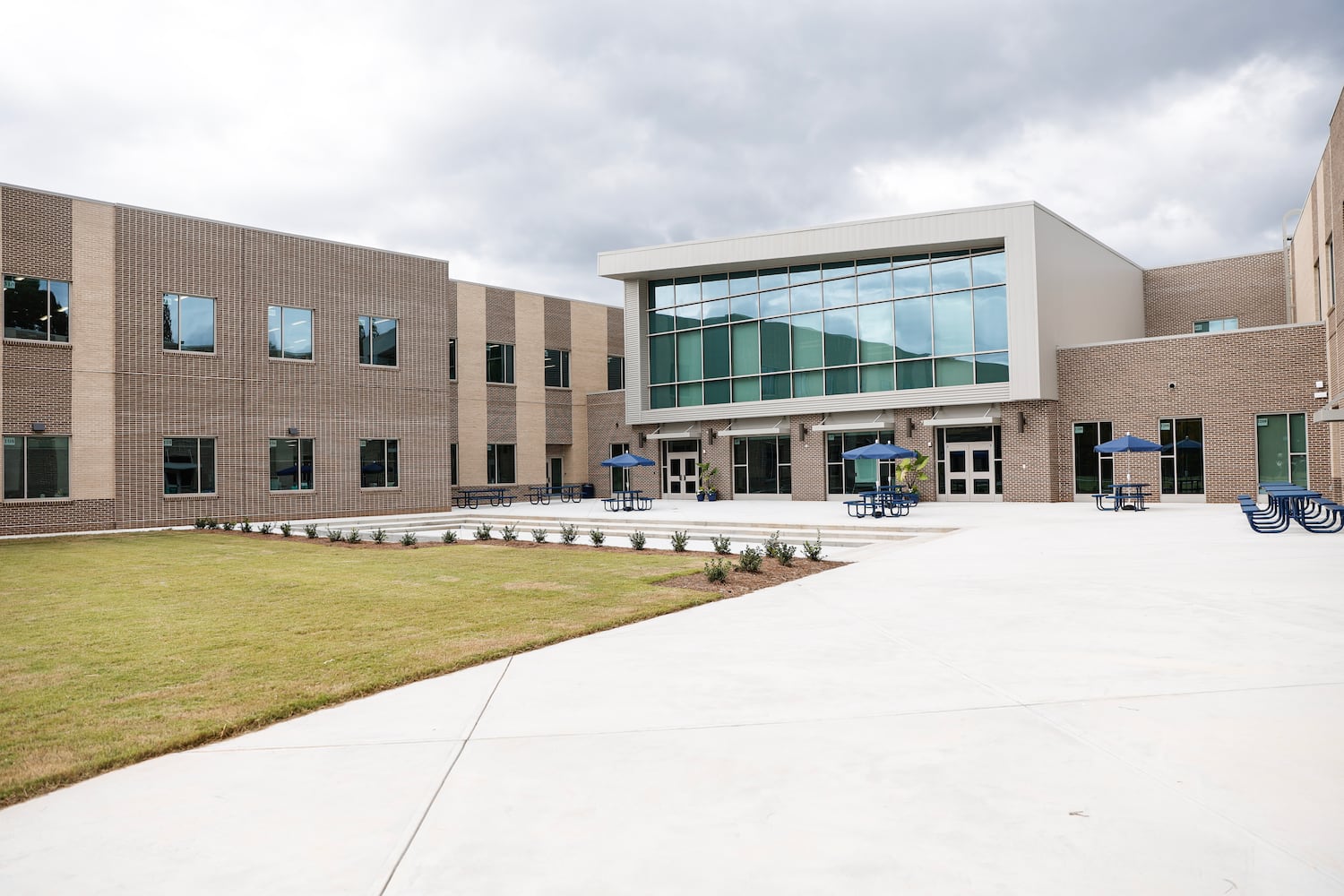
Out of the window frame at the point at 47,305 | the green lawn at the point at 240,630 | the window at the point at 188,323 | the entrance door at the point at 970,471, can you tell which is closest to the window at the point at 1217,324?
the entrance door at the point at 970,471

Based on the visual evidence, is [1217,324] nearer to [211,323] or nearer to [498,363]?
[498,363]

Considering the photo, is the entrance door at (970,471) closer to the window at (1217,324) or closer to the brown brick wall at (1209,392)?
the brown brick wall at (1209,392)

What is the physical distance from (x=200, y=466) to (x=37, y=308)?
18.5 ft

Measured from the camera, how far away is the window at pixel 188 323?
2438cm

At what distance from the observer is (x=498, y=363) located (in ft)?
120

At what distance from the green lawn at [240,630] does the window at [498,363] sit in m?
20.8

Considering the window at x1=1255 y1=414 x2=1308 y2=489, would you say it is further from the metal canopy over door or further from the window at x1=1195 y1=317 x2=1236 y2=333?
the metal canopy over door

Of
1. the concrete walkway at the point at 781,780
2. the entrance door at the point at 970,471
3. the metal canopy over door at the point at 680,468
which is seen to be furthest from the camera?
the metal canopy over door at the point at 680,468

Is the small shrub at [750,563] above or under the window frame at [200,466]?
under

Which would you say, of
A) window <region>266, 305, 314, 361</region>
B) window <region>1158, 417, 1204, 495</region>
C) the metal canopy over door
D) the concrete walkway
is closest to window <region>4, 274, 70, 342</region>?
window <region>266, 305, 314, 361</region>

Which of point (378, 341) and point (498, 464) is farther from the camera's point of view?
point (498, 464)

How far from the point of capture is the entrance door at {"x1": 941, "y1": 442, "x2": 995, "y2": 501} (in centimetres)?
2930

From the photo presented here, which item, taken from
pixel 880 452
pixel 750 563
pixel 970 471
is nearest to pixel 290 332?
pixel 880 452

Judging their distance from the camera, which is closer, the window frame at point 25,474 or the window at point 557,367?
the window frame at point 25,474
